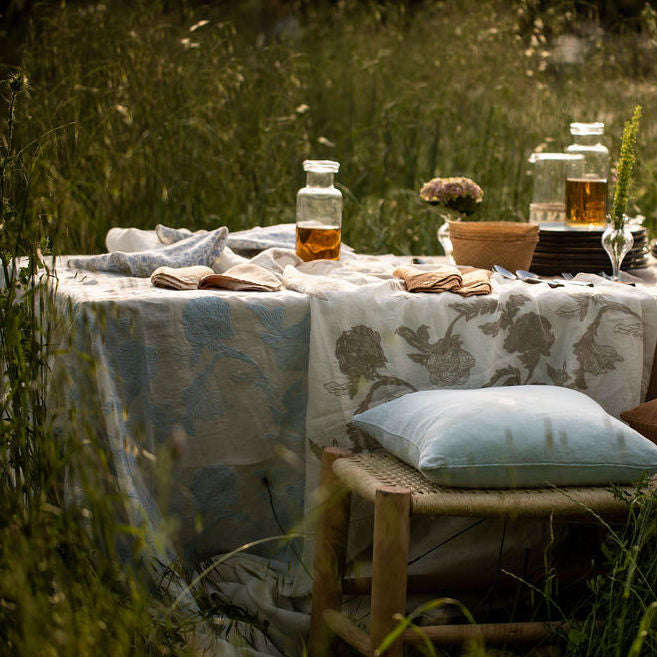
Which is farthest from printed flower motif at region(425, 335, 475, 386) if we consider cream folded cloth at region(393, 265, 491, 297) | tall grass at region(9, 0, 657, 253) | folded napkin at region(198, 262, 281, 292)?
tall grass at region(9, 0, 657, 253)

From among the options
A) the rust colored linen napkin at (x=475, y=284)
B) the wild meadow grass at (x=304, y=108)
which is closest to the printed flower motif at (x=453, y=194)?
the rust colored linen napkin at (x=475, y=284)

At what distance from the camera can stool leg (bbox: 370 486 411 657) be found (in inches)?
65.5

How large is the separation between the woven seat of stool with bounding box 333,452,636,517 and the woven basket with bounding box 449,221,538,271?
780 mm

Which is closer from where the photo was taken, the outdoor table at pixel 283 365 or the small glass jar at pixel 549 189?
the outdoor table at pixel 283 365

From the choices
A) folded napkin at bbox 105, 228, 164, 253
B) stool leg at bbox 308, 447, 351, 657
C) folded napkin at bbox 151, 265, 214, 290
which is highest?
folded napkin at bbox 105, 228, 164, 253

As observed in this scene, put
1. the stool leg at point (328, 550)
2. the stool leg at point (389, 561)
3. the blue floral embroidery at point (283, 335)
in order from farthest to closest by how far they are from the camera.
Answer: the blue floral embroidery at point (283, 335)
the stool leg at point (328, 550)
the stool leg at point (389, 561)

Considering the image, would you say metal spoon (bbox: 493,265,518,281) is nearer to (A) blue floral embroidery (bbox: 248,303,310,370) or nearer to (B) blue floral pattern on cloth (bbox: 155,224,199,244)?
(A) blue floral embroidery (bbox: 248,303,310,370)

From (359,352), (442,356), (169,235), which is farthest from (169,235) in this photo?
(442,356)

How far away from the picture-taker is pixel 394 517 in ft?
5.46

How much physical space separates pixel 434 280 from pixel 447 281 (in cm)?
3

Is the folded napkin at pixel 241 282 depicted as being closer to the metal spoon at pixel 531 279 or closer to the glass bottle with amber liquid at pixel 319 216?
the glass bottle with amber liquid at pixel 319 216

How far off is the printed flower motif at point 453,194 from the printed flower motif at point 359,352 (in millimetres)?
726

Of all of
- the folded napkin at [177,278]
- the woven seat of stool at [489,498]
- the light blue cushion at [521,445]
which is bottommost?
the woven seat of stool at [489,498]

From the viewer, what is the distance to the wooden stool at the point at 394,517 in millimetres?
1676
